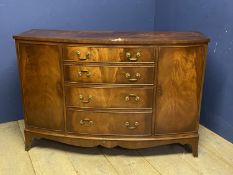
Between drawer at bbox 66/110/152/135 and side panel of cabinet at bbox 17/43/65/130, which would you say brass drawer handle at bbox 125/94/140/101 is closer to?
drawer at bbox 66/110/152/135

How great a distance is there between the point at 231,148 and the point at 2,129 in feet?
5.72

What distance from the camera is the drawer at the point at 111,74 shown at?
1642 mm

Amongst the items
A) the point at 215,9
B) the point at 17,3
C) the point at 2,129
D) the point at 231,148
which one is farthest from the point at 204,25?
the point at 2,129

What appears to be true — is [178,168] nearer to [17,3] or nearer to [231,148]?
[231,148]

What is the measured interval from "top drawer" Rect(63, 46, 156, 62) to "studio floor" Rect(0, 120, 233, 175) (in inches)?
26.5

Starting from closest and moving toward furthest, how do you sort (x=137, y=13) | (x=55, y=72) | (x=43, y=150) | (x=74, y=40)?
(x=74, y=40)
(x=55, y=72)
(x=43, y=150)
(x=137, y=13)

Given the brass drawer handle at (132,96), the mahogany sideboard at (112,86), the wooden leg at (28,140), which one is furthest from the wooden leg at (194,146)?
the wooden leg at (28,140)

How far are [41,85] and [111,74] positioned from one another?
1.52ft

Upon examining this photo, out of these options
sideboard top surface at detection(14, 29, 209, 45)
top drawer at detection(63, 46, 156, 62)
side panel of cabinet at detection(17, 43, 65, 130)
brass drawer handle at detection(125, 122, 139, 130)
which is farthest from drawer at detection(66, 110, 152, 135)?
sideboard top surface at detection(14, 29, 209, 45)

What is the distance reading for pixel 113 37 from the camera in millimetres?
1643

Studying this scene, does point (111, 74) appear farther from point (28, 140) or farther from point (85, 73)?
point (28, 140)

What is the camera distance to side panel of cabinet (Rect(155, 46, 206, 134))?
163 centimetres

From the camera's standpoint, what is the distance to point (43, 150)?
76.0 inches

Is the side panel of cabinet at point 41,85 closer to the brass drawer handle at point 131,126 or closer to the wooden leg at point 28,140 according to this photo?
the wooden leg at point 28,140
